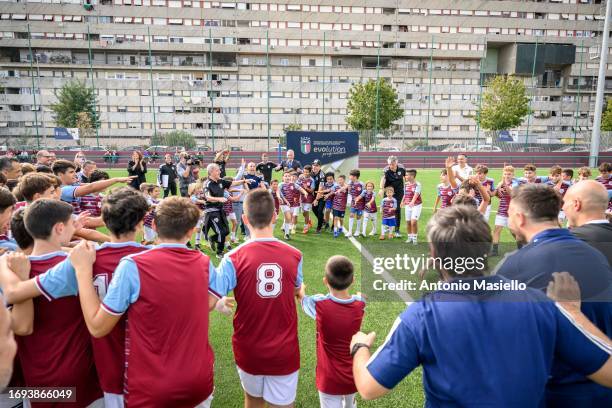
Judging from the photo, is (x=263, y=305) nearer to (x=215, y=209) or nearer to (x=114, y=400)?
(x=114, y=400)

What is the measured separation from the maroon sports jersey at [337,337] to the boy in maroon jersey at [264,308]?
0.79ft

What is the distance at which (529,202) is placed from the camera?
2406 mm

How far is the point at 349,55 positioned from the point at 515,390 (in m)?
58.8

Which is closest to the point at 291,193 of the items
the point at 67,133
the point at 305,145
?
the point at 305,145

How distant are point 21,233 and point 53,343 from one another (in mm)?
808

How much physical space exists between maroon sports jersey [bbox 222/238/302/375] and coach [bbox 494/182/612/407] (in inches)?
60.4

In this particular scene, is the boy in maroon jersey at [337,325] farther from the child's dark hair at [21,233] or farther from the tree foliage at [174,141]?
the tree foliage at [174,141]

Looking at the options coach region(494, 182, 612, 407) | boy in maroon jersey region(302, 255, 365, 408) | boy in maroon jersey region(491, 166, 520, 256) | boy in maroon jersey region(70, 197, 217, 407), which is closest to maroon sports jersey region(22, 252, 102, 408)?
boy in maroon jersey region(70, 197, 217, 407)

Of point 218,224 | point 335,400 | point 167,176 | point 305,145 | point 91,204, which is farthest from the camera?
point 305,145

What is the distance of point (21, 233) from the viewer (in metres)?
2.65

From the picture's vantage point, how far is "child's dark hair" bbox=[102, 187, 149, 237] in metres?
2.50

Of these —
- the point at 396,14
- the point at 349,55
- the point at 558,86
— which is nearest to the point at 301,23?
the point at 349,55

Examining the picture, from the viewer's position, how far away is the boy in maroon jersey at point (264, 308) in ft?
9.45

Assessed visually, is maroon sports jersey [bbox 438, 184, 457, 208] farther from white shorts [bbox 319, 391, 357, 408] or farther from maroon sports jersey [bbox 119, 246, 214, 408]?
maroon sports jersey [bbox 119, 246, 214, 408]
